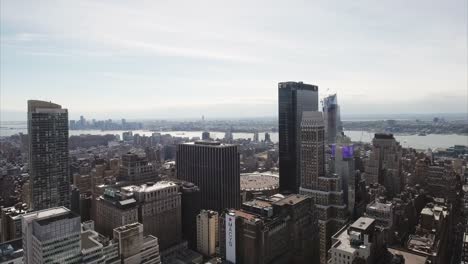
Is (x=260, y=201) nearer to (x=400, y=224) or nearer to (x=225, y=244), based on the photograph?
(x=225, y=244)

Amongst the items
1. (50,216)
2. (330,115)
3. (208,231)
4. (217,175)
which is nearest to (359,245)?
(208,231)

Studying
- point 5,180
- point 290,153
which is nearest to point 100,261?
point 290,153

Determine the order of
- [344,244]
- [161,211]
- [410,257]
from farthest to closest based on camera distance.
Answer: [161,211], [410,257], [344,244]

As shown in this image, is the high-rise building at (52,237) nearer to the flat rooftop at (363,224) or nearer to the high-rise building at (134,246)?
the high-rise building at (134,246)

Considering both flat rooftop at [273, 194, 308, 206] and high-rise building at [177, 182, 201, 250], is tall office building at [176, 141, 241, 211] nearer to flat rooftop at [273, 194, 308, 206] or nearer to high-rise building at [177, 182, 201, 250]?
high-rise building at [177, 182, 201, 250]

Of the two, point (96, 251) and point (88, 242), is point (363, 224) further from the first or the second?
point (88, 242)

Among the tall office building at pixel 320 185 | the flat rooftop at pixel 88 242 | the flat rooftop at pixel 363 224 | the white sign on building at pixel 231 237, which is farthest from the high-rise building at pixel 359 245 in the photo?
Answer: the flat rooftop at pixel 88 242

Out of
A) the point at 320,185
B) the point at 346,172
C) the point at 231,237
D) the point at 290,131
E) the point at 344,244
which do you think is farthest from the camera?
the point at 290,131
